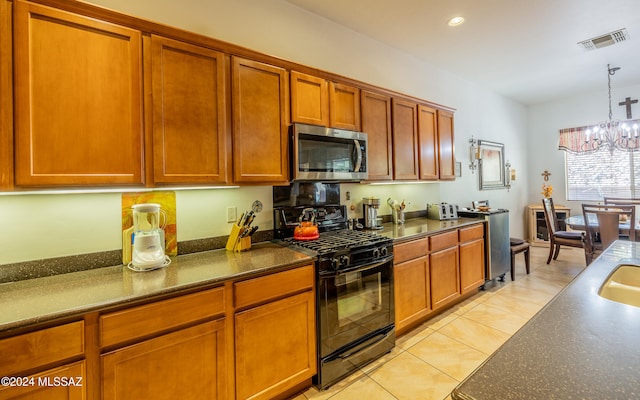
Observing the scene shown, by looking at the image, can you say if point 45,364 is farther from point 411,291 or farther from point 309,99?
point 411,291

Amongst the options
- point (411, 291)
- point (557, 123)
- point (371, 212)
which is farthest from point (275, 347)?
point (557, 123)

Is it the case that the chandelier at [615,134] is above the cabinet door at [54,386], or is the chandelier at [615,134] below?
above

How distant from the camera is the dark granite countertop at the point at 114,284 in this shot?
45.7 inches

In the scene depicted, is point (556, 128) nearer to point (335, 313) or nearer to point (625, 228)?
point (625, 228)

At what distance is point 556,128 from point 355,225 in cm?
554

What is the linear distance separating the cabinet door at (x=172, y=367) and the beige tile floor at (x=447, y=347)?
28.4 inches

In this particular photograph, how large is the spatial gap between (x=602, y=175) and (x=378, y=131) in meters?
5.25

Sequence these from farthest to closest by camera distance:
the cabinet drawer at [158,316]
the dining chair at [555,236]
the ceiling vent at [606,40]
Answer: the dining chair at [555,236] < the ceiling vent at [606,40] < the cabinet drawer at [158,316]

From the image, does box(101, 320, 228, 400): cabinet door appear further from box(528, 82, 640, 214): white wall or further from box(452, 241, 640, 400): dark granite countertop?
box(528, 82, 640, 214): white wall

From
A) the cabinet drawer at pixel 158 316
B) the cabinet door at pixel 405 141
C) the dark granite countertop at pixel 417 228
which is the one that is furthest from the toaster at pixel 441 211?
the cabinet drawer at pixel 158 316

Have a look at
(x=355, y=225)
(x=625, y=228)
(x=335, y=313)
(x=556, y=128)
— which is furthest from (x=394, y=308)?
(x=556, y=128)

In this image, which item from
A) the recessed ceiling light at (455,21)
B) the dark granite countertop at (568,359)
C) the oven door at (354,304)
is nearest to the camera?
the dark granite countertop at (568,359)

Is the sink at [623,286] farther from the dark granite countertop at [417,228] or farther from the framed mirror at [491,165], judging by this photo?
the framed mirror at [491,165]

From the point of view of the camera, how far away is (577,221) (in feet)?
13.3
